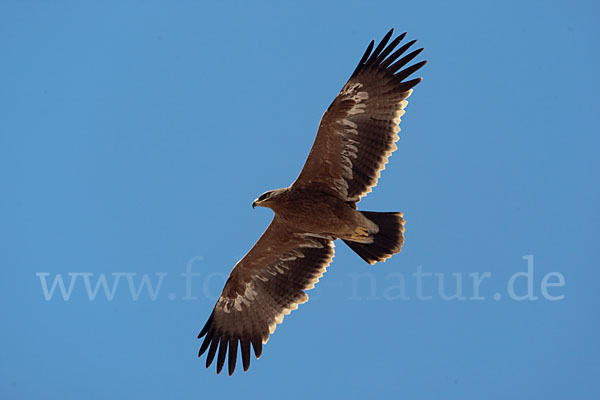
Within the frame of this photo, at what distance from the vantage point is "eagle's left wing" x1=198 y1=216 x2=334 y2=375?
37.4ft

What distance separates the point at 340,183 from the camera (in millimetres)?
10703

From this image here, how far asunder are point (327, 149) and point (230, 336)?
3270 mm

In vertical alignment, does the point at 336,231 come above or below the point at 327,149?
below

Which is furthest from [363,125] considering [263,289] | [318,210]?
[263,289]

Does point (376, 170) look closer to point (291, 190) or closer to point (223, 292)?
point (291, 190)

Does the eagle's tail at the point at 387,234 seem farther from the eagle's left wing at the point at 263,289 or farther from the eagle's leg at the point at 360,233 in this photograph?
the eagle's left wing at the point at 263,289

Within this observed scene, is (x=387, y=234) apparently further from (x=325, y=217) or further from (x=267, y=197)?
(x=267, y=197)

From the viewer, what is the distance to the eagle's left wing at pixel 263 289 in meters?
11.4

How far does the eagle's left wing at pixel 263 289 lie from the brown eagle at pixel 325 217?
2cm

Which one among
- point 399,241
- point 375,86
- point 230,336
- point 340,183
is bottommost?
point 230,336

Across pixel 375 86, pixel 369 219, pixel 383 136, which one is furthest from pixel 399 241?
pixel 375 86

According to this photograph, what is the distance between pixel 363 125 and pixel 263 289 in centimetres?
305

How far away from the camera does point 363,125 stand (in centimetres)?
1041

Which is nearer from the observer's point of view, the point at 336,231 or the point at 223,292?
the point at 336,231
